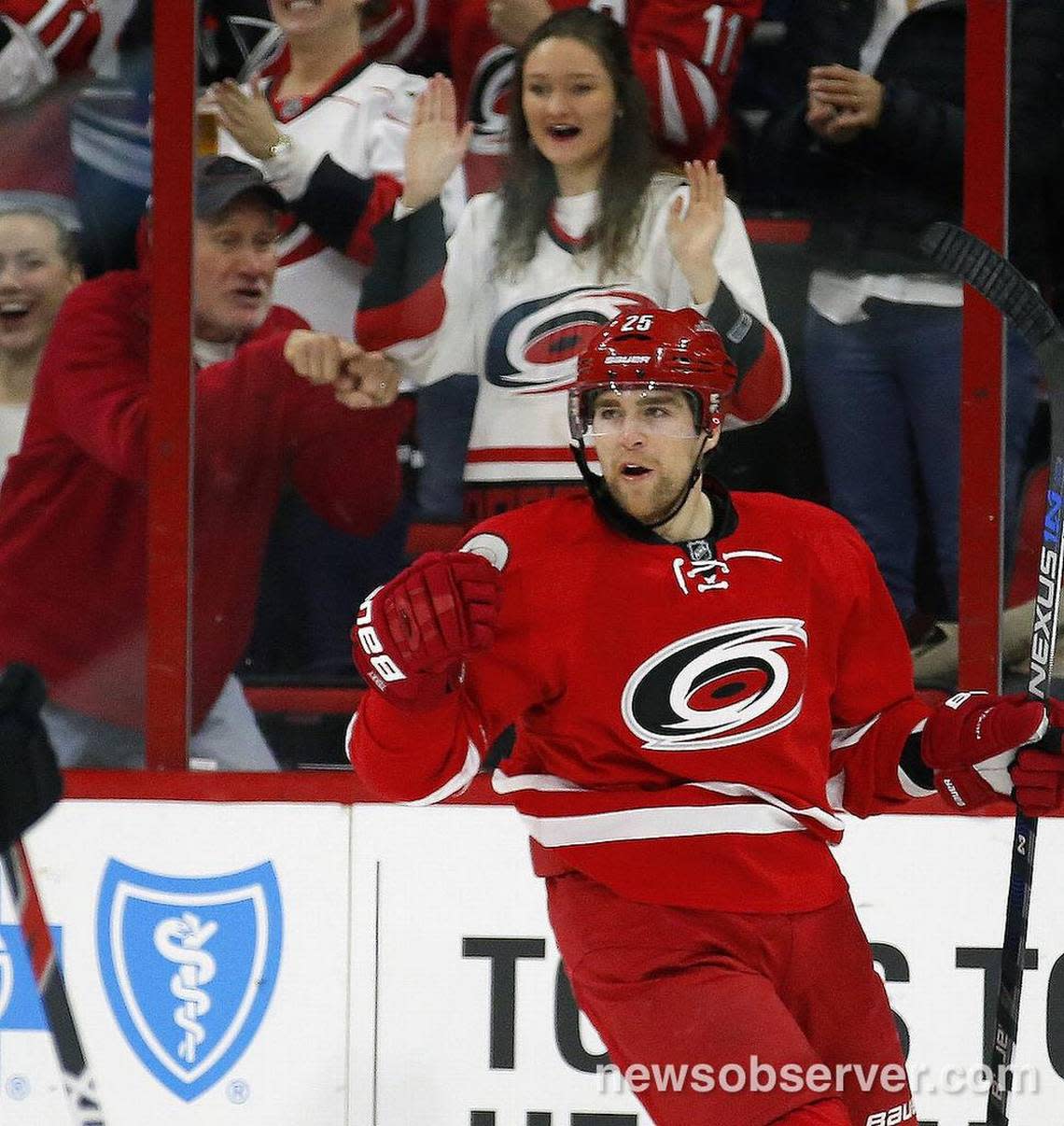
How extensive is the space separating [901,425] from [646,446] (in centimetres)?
120

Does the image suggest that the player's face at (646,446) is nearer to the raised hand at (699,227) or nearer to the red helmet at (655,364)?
the red helmet at (655,364)

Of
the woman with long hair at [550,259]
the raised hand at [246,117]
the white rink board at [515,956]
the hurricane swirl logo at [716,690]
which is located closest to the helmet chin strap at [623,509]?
the hurricane swirl logo at [716,690]

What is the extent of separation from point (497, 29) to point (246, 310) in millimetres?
722

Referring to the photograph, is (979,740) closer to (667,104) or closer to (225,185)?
(667,104)

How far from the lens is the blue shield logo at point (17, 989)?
2.96 metres

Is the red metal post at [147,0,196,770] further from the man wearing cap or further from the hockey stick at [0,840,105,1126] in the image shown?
the hockey stick at [0,840,105,1126]

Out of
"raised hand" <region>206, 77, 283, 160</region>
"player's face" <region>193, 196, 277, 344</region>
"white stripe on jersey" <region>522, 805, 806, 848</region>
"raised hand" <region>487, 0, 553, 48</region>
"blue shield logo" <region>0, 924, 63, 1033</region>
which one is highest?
"raised hand" <region>487, 0, 553, 48</region>

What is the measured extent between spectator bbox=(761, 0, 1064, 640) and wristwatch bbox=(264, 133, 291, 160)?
0.92 m

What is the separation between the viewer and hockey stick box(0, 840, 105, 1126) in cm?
154

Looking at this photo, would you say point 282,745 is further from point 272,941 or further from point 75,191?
point 75,191

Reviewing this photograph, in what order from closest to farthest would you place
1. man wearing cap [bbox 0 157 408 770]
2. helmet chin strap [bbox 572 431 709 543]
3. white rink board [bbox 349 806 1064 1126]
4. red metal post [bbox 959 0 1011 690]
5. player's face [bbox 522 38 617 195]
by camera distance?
helmet chin strap [bbox 572 431 709 543], white rink board [bbox 349 806 1064 1126], red metal post [bbox 959 0 1011 690], player's face [bbox 522 38 617 195], man wearing cap [bbox 0 157 408 770]

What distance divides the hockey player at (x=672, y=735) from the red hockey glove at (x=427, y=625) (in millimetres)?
41

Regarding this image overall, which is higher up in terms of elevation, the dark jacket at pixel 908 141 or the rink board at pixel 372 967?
the dark jacket at pixel 908 141

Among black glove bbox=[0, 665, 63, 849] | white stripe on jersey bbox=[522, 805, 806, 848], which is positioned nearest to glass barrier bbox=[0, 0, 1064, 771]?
white stripe on jersey bbox=[522, 805, 806, 848]
